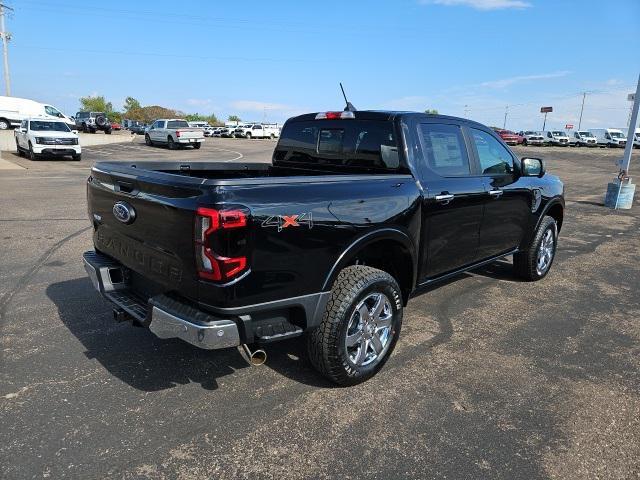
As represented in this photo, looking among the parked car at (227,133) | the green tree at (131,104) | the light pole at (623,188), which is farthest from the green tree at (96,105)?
the light pole at (623,188)

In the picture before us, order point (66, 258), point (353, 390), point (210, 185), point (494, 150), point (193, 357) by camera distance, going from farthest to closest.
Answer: point (66, 258)
point (494, 150)
point (193, 357)
point (353, 390)
point (210, 185)

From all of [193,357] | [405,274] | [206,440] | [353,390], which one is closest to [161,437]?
[206,440]

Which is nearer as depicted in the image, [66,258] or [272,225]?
[272,225]

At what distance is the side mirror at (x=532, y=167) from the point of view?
5.14 m

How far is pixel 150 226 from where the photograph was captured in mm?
2955

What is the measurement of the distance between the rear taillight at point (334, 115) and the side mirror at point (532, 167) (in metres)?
2.07

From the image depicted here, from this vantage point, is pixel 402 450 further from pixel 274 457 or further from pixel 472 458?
pixel 274 457

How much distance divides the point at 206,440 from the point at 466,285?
12.5 feet

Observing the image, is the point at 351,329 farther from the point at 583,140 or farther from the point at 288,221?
the point at 583,140

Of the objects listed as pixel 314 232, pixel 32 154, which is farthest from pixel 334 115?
pixel 32 154

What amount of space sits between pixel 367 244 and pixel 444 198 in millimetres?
1081

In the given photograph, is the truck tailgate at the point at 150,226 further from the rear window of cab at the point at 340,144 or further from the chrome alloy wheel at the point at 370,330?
the rear window of cab at the point at 340,144

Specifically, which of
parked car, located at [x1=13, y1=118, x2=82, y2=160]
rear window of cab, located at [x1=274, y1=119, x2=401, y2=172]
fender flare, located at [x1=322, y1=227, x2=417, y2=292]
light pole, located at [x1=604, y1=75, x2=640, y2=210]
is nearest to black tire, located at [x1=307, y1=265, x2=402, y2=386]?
fender flare, located at [x1=322, y1=227, x2=417, y2=292]

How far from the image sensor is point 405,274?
3.81m
